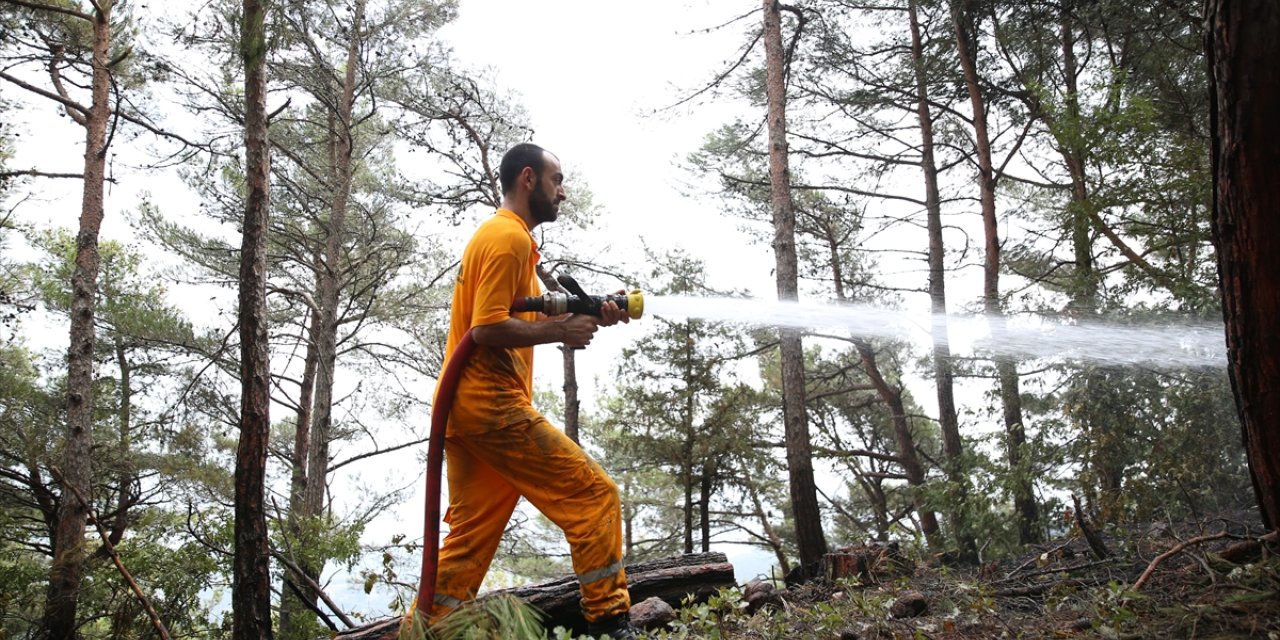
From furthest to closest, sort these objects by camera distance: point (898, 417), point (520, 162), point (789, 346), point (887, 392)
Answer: point (887, 392), point (898, 417), point (789, 346), point (520, 162)

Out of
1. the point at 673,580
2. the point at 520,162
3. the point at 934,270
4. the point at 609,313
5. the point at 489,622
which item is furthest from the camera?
the point at 934,270

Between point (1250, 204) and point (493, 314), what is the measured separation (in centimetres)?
283

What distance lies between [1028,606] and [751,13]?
379 inches

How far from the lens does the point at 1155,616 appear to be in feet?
9.62

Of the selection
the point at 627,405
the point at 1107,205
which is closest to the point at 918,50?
the point at 1107,205

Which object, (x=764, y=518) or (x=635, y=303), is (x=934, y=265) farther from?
(x=635, y=303)

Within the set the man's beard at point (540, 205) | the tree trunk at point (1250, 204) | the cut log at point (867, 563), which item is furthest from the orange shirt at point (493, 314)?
the cut log at point (867, 563)

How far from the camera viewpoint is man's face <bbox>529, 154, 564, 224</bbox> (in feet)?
12.7

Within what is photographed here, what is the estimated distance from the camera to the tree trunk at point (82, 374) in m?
8.47

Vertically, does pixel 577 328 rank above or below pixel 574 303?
below

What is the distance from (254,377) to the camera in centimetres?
520

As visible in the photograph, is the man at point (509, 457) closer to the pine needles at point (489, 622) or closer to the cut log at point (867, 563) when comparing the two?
the pine needles at point (489, 622)

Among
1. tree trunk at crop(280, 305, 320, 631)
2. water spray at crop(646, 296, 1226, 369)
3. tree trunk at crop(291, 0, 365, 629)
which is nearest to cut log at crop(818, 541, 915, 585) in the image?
water spray at crop(646, 296, 1226, 369)

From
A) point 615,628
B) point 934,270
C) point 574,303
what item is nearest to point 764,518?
point 934,270
